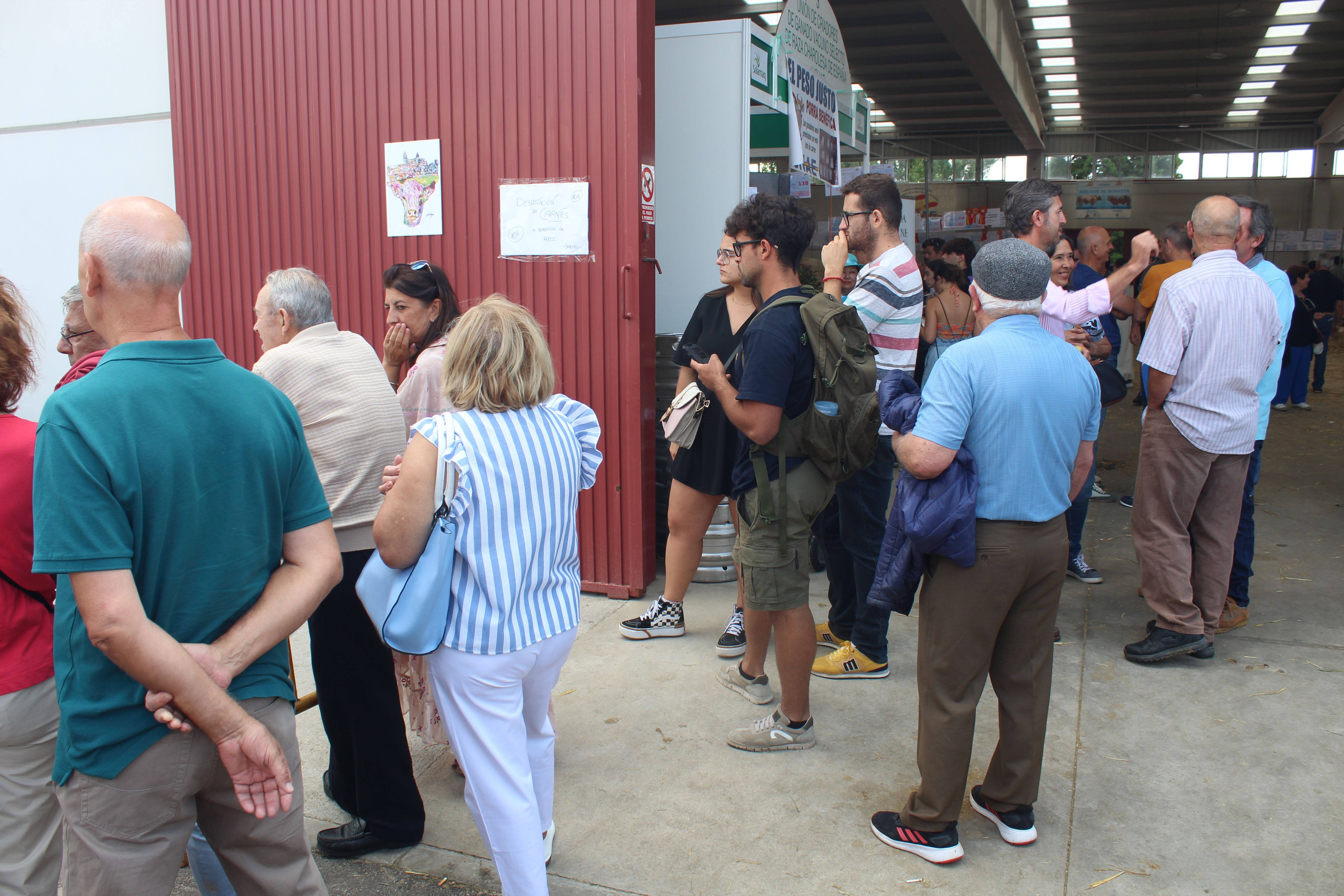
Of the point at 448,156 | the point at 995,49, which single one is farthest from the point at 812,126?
the point at 995,49

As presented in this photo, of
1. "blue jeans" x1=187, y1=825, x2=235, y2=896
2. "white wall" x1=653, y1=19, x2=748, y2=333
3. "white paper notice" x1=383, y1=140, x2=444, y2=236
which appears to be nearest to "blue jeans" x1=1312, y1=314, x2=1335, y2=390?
"white wall" x1=653, y1=19, x2=748, y2=333

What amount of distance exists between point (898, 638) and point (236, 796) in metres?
3.18

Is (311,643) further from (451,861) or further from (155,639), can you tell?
(155,639)

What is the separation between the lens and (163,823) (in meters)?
1.62

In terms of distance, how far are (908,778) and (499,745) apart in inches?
61.4

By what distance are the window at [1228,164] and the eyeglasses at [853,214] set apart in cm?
2561

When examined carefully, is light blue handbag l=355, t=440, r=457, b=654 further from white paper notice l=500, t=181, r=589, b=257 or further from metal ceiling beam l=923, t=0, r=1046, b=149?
metal ceiling beam l=923, t=0, r=1046, b=149

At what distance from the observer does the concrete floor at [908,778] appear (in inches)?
102

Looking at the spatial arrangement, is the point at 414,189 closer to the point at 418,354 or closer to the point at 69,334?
the point at 418,354

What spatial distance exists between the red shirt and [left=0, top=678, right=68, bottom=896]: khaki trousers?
0.04 meters

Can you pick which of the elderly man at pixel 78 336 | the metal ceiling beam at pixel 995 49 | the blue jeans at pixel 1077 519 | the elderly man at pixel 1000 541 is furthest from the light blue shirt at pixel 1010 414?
the metal ceiling beam at pixel 995 49

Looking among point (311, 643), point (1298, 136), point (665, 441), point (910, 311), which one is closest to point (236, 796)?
point (311, 643)

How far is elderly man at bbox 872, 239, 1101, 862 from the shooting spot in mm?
2490

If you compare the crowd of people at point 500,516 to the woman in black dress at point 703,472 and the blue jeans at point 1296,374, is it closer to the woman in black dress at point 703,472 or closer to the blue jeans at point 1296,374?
the woman in black dress at point 703,472
